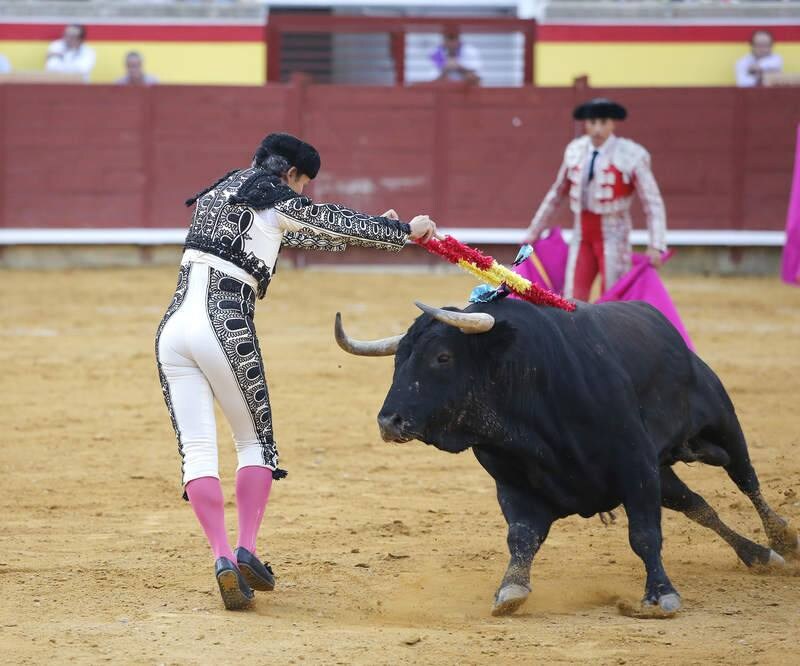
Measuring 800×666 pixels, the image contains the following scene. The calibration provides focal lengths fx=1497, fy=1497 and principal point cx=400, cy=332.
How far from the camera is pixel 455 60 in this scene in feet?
41.4

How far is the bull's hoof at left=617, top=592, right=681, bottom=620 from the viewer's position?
11.6ft

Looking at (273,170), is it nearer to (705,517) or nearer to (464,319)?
(464,319)

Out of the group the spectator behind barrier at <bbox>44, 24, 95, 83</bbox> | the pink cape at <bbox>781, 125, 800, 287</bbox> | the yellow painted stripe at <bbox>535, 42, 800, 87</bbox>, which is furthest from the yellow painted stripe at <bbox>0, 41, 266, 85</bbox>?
the pink cape at <bbox>781, 125, 800, 287</bbox>

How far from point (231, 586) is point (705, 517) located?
1.45 m

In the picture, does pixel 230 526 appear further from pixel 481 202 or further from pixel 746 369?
pixel 481 202

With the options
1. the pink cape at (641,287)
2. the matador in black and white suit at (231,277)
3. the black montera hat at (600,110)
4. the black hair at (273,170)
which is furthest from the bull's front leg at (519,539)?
the black montera hat at (600,110)

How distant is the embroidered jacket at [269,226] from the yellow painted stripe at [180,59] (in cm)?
951

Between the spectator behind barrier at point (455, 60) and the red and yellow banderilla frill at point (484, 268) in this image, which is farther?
the spectator behind barrier at point (455, 60)

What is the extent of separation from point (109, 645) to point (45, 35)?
10.5 meters

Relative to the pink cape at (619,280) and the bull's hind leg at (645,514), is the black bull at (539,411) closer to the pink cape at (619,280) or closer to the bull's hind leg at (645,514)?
the bull's hind leg at (645,514)

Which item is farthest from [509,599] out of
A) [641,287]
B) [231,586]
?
[641,287]

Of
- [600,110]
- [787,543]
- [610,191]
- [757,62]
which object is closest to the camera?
[787,543]

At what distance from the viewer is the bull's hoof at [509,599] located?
3584mm

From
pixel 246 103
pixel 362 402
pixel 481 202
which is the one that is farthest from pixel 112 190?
pixel 362 402
